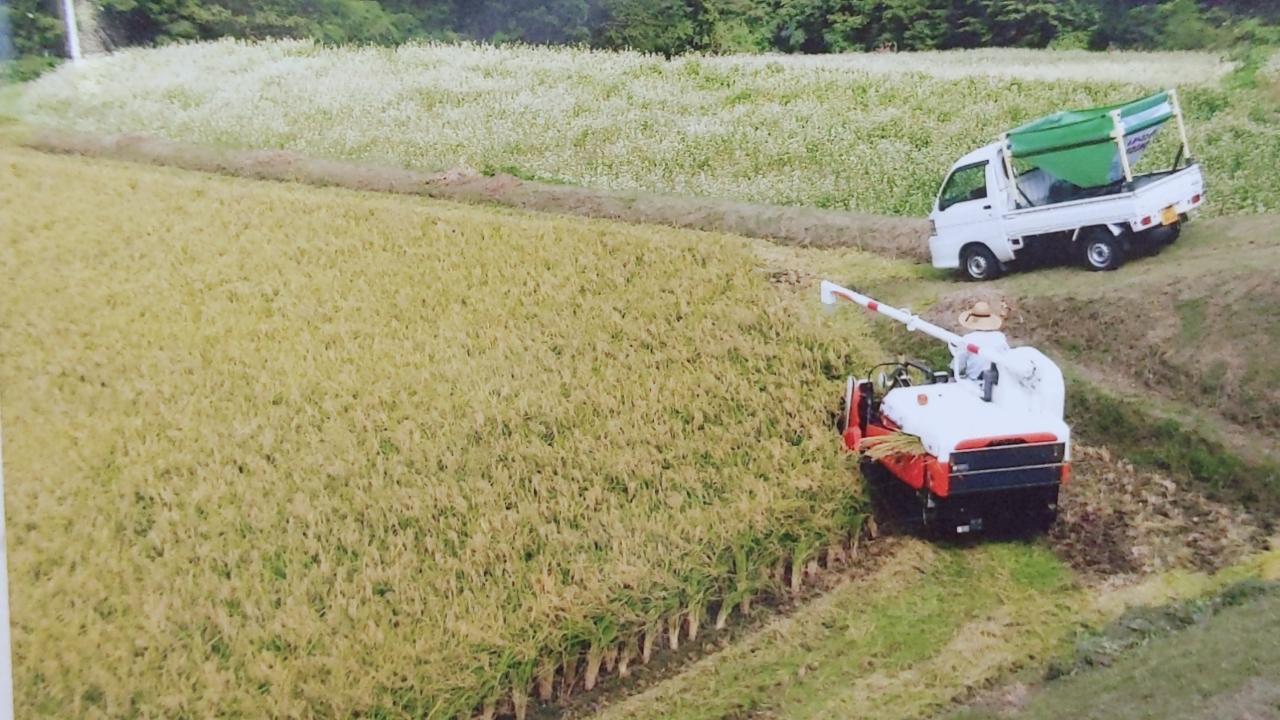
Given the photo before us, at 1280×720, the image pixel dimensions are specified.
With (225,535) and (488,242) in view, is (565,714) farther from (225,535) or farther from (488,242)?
(488,242)

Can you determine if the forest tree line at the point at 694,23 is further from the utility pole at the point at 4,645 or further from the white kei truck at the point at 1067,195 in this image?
the utility pole at the point at 4,645

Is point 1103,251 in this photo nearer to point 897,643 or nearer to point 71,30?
point 897,643

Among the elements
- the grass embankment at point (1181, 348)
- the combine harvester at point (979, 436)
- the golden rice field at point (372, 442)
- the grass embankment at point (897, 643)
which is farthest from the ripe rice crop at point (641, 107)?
the grass embankment at point (897, 643)

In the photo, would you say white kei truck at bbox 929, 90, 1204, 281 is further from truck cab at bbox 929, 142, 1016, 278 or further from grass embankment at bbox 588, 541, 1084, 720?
grass embankment at bbox 588, 541, 1084, 720

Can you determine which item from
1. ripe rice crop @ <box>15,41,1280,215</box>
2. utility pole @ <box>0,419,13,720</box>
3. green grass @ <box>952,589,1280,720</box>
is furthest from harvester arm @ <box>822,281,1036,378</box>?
utility pole @ <box>0,419,13,720</box>

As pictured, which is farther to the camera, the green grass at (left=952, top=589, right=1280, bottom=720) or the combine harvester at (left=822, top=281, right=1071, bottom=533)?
the combine harvester at (left=822, top=281, right=1071, bottom=533)

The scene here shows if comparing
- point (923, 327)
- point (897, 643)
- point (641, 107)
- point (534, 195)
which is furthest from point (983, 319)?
point (534, 195)
